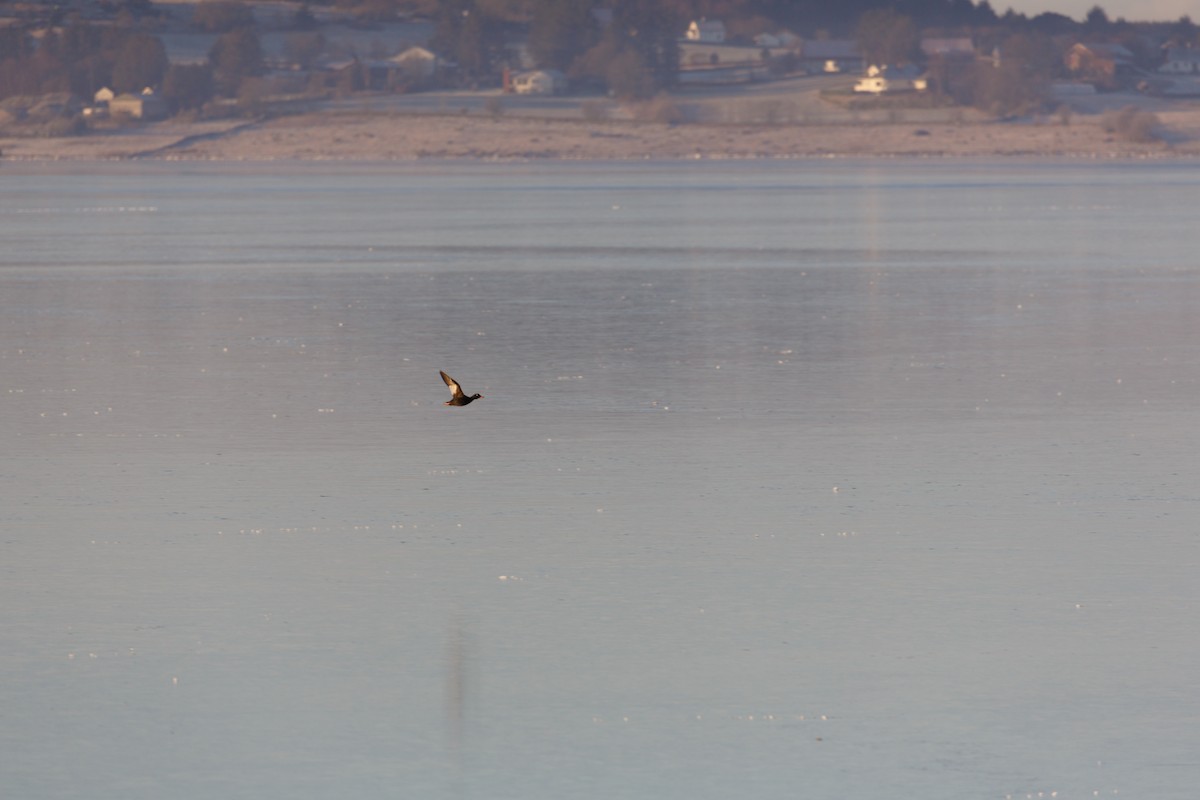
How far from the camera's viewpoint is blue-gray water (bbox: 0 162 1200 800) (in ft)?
23.6

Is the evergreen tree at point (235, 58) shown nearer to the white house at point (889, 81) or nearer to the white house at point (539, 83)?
the white house at point (539, 83)

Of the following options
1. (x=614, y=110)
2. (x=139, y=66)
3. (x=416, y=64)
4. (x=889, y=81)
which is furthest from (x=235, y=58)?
(x=889, y=81)

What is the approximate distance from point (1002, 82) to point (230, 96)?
6929 cm

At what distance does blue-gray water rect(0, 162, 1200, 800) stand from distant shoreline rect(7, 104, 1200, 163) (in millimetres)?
115377

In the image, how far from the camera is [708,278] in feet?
93.9

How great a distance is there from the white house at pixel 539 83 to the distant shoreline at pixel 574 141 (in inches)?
1361

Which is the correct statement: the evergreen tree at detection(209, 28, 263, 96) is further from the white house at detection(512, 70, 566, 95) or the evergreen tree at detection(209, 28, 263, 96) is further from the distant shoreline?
the distant shoreline

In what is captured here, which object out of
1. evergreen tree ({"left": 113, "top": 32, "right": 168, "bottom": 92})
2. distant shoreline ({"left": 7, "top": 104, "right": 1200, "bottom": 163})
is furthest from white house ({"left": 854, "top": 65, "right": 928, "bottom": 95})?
evergreen tree ({"left": 113, "top": 32, "right": 168, "bottom": 92})

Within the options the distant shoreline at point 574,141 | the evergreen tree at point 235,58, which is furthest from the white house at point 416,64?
the distant shoreline at point 574,141

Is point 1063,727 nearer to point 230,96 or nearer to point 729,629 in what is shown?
point 729,629

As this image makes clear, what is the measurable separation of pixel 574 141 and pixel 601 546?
134731mm

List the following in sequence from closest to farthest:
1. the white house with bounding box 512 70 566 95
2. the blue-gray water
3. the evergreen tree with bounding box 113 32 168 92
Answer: the blue-gray water
the white house with bounding box 512 70 566 95
the evergreen tree with bounding box 113 32 168 92

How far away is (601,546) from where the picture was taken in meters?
10.4

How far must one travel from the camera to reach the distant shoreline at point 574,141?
455 ft
